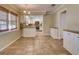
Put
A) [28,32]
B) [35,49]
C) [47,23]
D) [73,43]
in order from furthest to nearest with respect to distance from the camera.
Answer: [47,23] < [28,32] < [35,49] < [73,43]

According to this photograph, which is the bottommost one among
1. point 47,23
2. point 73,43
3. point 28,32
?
point 73,43

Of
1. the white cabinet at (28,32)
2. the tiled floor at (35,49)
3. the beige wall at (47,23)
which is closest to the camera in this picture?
the tiled floor at (35,49)

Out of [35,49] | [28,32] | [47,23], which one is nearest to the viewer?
[35,49]

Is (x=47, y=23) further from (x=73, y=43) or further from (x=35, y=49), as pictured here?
(x=73, y=43)

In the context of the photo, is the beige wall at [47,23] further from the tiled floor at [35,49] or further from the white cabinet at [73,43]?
the white cabinet at [73,43]

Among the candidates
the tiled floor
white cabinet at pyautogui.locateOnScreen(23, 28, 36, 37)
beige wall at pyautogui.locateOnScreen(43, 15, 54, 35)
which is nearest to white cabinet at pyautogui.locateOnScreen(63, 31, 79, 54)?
the tiled floor

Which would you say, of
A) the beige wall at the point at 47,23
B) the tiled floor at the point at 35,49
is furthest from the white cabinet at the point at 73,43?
the beige wall at the point at 47,23

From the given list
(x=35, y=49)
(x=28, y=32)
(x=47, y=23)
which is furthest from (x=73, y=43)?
(x=47, y=23)

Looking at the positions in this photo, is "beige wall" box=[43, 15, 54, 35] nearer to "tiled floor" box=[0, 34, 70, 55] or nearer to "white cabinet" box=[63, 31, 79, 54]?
"tiled floor" box=[0, 34, 70, 55]

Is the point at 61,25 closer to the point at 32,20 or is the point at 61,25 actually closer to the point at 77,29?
the point at 77,29

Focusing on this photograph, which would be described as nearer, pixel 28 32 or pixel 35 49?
pixel 35 49

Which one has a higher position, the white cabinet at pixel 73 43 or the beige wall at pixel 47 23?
the beige wall at pixel 47 23

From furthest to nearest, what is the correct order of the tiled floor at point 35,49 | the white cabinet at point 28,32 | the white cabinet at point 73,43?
the white cabinet at point 28,32 < the tiled floor at point 35,49 < the white cabinet at point 73,43
